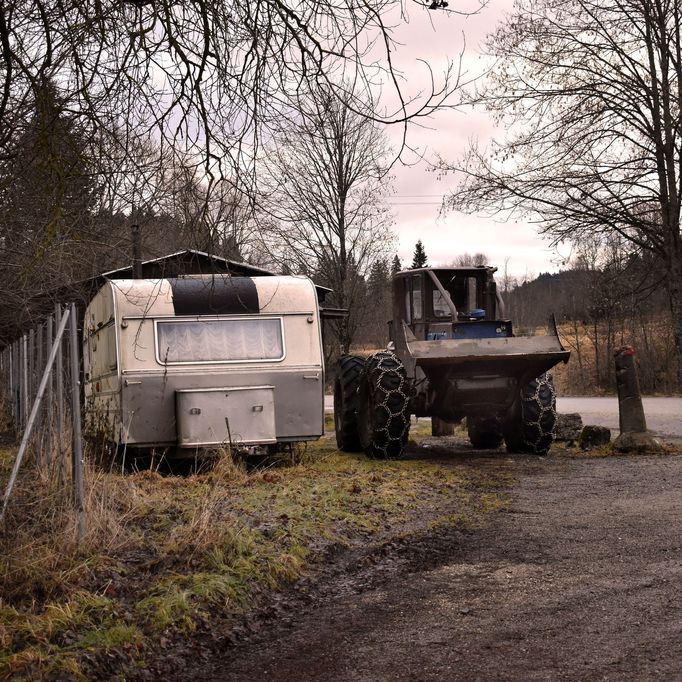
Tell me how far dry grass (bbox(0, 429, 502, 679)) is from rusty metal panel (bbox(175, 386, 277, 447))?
1472 mm

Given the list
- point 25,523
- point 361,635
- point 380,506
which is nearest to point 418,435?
point 380,506

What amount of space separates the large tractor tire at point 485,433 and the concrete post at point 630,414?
6.47 feet

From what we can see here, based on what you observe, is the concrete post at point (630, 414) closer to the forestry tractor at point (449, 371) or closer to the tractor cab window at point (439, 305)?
the forestry tractor at point (449, 371)

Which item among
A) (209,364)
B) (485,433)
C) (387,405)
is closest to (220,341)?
(209,364)

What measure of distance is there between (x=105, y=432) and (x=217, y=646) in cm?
802

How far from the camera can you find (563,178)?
2019 cm

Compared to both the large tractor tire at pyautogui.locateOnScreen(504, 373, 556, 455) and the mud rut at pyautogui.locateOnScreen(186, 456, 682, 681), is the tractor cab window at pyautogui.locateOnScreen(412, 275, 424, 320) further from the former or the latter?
the mud rut at pyautogui.locateOnScreen(186, 456, 682, 681)

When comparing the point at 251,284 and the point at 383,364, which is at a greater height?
the point at 251,284

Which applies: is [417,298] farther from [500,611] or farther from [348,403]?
[500,611]

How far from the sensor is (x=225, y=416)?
1161 centimetres

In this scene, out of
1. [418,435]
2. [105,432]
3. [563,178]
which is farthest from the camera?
[563,178]

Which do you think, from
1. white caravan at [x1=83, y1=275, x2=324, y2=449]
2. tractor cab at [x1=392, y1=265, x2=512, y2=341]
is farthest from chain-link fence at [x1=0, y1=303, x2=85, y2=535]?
tractor cab at [x1=392, y1=265, x2=512, y2=341]

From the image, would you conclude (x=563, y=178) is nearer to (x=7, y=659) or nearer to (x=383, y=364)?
(x=383, y=364)

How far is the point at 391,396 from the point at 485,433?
3.17 meters
